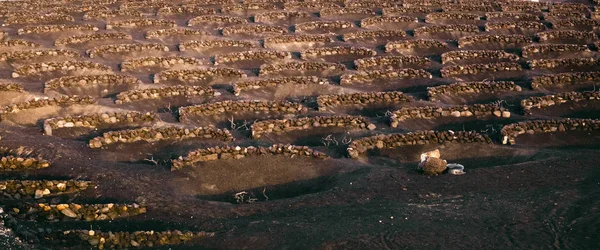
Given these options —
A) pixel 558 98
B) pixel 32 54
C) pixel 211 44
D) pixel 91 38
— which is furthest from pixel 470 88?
pixel 32 54

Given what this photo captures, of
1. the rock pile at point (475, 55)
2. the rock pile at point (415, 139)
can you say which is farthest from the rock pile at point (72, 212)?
the rock pile at point (475, 55)

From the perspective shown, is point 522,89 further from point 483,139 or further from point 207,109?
point 207,109

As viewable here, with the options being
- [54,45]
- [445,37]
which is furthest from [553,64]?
[54,45]

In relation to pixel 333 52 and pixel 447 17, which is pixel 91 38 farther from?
pixel 447 17

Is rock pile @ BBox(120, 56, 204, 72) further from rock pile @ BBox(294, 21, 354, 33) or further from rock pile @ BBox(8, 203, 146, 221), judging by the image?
rock pile @ BBox(8, 203, 146, 221)

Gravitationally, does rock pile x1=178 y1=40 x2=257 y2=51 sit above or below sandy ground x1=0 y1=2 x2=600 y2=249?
below

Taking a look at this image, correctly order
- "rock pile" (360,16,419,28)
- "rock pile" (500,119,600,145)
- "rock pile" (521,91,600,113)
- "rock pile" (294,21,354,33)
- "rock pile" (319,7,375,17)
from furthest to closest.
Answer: "rock pile" (319,7,375,17) < "rock pile" (360,16,419,28) < "rock pile" (294,21,354,33) < "rock pile" (521,91,600,113) < "rock pile" (500,119,600,145)

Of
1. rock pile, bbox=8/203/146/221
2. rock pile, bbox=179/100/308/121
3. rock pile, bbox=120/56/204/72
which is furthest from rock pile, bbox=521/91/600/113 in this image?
rock pile, bbox=8/203/146/221
